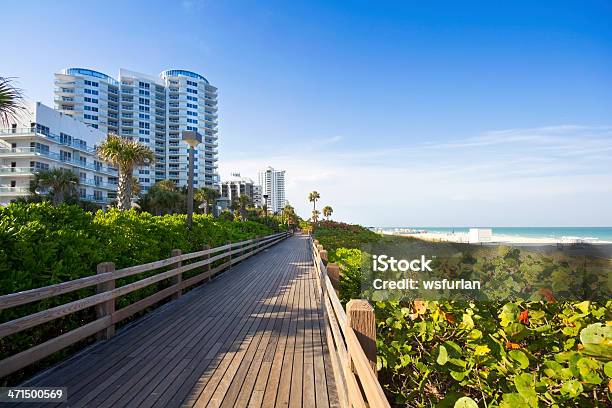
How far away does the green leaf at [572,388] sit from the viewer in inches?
53.0

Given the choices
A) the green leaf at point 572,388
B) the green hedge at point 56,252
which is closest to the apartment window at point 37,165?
the green hedge at point 56,252

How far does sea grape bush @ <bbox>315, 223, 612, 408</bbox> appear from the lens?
55.6 inches

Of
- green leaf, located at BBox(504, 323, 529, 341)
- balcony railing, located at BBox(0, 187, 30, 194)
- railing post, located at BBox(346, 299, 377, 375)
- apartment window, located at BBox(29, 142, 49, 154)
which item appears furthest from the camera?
apartment window, located at BBox(29, 142, 49, 154)

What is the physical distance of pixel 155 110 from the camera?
103m

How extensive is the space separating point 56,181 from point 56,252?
41947mm

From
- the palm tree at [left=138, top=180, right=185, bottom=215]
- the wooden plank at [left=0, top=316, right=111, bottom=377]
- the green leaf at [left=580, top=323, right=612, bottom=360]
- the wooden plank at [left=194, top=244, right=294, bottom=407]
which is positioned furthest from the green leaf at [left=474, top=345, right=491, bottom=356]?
the palm tree at [left=138, top=180, right=185, bottom=215]

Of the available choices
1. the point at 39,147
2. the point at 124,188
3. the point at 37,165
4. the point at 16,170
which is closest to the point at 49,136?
the point at 39,147

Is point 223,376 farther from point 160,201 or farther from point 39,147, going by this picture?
point 39,147

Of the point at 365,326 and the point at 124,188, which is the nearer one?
the point at 365,326

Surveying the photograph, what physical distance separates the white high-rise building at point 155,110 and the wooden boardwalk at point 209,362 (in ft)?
296

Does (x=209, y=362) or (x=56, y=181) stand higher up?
(x=56, y=181)

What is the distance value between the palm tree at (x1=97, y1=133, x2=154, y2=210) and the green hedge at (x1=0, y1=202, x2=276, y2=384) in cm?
2134

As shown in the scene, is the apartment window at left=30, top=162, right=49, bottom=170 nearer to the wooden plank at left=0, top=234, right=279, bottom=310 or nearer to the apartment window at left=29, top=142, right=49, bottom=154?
the apartment window at left=29, top=142, right=49, bottom=154

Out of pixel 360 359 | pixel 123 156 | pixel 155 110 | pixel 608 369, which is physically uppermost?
pixel 155 110
